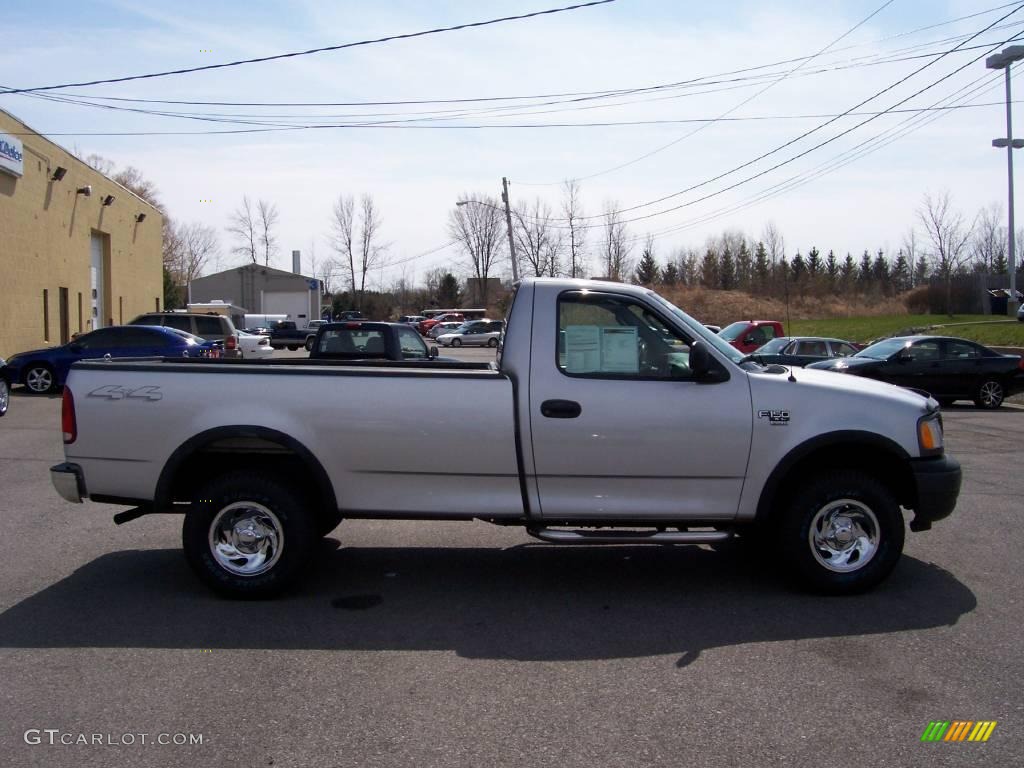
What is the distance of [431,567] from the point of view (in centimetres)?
673

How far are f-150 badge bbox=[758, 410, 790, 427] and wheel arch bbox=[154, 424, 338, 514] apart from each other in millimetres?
2765

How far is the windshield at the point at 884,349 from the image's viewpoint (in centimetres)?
1892

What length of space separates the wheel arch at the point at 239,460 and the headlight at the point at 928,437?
3.79 meters

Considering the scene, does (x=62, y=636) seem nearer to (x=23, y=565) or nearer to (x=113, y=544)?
(x=23, y=565)

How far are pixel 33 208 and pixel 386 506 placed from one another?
2643 centimetres

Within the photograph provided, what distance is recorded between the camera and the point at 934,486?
5.87 meters

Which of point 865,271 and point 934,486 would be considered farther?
point 865,271

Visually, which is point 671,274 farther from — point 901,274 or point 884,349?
point 884,349

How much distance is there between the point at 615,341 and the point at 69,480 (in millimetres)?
3627

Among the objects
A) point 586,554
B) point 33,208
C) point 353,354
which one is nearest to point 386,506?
point 586,554

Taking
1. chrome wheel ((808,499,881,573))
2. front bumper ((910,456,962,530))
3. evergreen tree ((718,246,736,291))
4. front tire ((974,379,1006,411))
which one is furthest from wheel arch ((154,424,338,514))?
evergreen tree ((718,246,736,291))

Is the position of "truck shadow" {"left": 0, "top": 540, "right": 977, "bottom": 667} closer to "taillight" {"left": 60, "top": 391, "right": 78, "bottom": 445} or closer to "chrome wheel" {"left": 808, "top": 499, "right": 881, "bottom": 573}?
"chrome wheel" {"left": 808, "top": 499, "right": 881, "bottom": 573}

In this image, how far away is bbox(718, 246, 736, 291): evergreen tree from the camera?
8536 cm

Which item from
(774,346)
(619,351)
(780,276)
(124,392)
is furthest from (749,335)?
(780,276)
